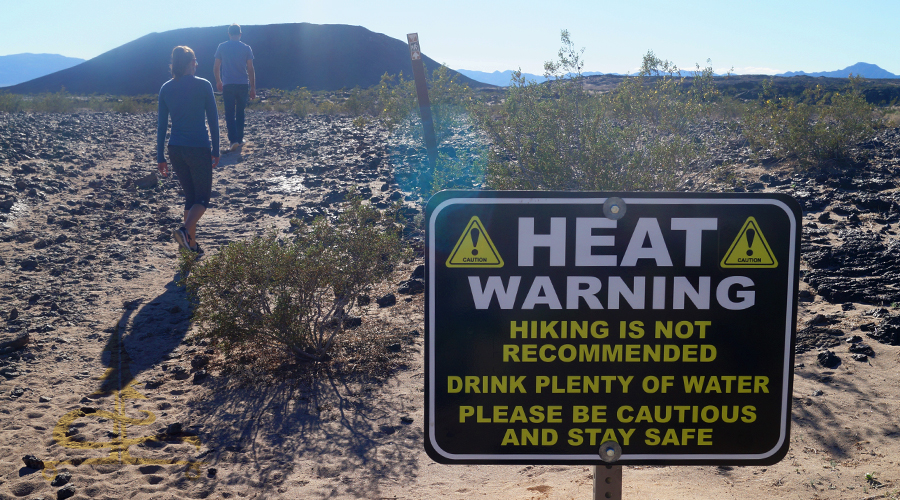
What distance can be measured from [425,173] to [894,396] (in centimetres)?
681

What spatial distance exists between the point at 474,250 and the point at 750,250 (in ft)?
1.95

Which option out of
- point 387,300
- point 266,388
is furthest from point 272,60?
point 266,388

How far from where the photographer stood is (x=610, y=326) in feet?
4.43

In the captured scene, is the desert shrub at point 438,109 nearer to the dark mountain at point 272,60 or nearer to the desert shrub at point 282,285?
the desert shrub at point 282,285

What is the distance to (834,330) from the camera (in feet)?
14.1

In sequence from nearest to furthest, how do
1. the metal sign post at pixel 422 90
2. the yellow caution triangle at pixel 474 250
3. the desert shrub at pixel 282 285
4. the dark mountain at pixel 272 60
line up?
the yellow caution triangle at pixel 474 250 → the desert shrub at pixel 282 285 → the metal sign post at pixel 422 90 → the dark mountain at pixel 272 60

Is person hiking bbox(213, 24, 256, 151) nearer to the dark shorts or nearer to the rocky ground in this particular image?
the rocky ground

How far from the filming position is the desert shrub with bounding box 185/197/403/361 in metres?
4.12

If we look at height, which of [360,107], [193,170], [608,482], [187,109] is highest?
[360,107]

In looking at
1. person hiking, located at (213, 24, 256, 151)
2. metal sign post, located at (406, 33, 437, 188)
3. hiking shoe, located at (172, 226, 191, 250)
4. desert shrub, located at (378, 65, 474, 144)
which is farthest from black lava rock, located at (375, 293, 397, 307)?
person hiking, located at (213, 24, 256, 151)

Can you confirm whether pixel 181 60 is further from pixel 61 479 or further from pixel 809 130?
pixel 809 130

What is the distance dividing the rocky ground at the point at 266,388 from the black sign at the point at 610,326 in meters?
1.43

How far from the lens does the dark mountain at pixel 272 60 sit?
228 feet

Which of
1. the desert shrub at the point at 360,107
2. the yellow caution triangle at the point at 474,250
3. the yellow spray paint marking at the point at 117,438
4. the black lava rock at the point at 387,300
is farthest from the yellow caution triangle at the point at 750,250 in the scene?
the desert shrub at the point at 360,107
